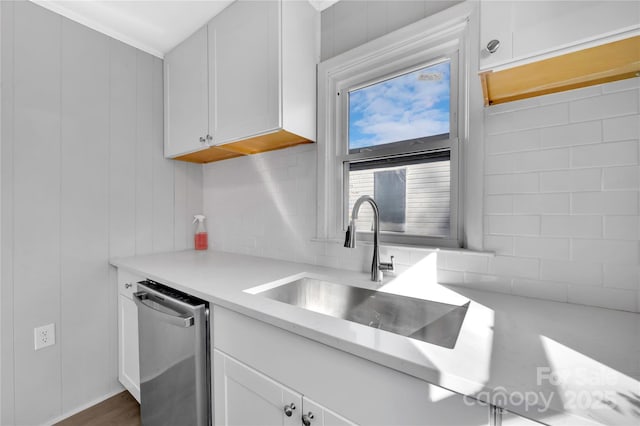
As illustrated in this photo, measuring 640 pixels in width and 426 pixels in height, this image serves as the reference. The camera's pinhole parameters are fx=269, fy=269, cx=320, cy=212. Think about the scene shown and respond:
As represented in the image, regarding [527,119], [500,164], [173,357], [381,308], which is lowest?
[173,357]

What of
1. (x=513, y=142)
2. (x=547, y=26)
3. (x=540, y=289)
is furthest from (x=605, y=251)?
(x=547, y=26)

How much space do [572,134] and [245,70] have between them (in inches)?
60.8

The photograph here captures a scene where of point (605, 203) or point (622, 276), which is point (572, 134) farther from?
point (622, 276)

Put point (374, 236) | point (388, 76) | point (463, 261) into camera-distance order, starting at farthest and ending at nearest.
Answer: point (388, 76)
point (374, 236)
point (463, 261)

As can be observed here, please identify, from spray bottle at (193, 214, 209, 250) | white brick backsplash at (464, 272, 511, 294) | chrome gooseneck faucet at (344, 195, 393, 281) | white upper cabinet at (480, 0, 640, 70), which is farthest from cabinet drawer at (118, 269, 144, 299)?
white upper cabinet at (480, 0, 640, 70)

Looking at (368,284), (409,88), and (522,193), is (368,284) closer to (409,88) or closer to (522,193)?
(522,193)

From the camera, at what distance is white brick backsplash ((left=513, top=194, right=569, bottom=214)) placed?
100 centimetres

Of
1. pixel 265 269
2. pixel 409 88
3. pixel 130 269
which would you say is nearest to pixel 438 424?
pixel 265 269

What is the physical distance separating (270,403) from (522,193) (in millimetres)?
1231

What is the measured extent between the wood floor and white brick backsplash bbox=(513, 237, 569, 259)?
2256mm

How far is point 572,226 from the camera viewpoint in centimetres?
98

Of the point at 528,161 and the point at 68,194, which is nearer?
the point at 528,161

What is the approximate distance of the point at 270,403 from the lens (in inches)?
36.7

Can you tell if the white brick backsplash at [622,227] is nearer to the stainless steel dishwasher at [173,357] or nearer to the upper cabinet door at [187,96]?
the stainless steel dishwasher at [173,357]
